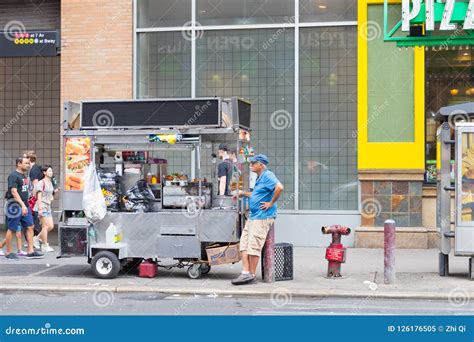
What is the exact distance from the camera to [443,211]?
37.7 feet

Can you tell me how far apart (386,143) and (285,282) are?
5176 millimetres

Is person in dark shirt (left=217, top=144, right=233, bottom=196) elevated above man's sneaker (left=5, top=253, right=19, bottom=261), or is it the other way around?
person in dark shirt (left=217, top=144, right=233, bottom=196)

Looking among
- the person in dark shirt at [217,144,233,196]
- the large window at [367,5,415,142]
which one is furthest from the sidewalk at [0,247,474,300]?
the large window at [367,5,415,142]

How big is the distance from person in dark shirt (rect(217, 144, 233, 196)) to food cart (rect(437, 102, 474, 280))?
126 inches

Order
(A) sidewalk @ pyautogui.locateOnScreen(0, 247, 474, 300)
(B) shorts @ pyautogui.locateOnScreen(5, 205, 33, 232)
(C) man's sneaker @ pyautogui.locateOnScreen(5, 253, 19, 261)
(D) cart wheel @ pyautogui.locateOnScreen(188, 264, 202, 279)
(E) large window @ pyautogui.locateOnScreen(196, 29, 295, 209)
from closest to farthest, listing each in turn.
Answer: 1. (A) sidewalk @ pyautogui.locateOnScreen(0, 247, 474, 300)
2. (D) cart wheel @ pyautogui.locateOnScreen(188, 264, 202, 279)
3. (B) shorts @ pyautogui.locateOnScreen(5, 205, 33, 232)
4. (C) man's sneaker @ pyautogui.locateOnScreen(5, 253, 19, 261)
5. (E) large window @ pyautogui.locateOnScreen(196, 29, 295, 209)

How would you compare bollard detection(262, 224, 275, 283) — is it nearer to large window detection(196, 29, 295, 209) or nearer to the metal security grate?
the metal security grate

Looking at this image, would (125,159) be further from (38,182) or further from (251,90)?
(251,90)

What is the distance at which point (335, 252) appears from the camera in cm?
1127

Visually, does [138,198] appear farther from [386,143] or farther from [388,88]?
[388,88]

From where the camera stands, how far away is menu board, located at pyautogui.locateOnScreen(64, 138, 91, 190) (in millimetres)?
11531

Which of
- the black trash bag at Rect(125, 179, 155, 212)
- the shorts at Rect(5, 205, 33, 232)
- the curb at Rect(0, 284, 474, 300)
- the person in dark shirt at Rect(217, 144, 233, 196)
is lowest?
the curb at Rect(0, 284, 474, 300)

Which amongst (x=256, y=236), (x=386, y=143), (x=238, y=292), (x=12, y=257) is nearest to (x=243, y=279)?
(x=238, y=292)

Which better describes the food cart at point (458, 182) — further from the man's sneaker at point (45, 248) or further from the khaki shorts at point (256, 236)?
the man's sneaker at point (45, 248)
